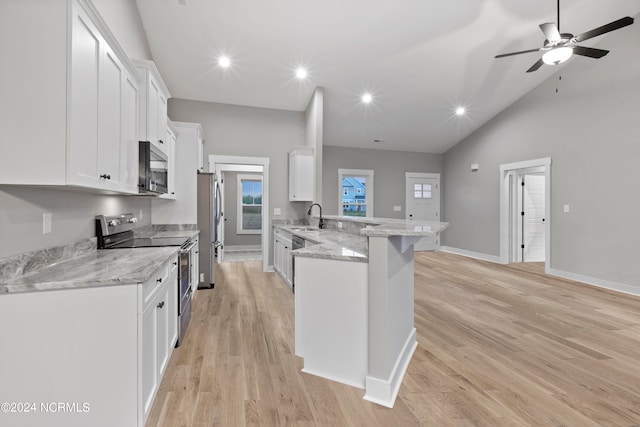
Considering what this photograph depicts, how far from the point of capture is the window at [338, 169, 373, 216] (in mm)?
7684

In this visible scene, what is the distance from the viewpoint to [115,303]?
57.8 inches

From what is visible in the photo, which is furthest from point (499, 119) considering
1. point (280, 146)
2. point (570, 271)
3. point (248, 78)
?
point (248, 78)

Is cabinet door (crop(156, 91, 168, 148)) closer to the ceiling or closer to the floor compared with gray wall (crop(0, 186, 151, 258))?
closer to the ceiling

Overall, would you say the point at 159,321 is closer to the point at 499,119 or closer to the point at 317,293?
the point at 317,293

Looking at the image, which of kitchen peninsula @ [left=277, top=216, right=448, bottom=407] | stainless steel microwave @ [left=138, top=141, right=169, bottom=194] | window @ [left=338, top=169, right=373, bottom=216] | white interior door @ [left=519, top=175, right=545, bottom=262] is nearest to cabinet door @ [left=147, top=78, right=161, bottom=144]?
stainless steel microwave @ [left=138, top=141, right=169, bottom=194]

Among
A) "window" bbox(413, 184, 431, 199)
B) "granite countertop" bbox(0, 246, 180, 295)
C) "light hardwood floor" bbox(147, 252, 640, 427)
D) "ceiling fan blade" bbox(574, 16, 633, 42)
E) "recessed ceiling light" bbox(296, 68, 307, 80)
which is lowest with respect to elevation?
"light hardwood floor" bbox(147, 252, 640, 427)

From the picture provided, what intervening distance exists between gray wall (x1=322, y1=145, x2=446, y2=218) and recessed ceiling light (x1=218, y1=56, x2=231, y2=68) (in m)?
3.38

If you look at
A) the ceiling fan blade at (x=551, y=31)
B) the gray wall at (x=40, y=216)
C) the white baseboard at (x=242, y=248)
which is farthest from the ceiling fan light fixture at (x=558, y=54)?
the white baseboard at (x=242, y=248)

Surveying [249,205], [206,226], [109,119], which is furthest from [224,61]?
[249,205]

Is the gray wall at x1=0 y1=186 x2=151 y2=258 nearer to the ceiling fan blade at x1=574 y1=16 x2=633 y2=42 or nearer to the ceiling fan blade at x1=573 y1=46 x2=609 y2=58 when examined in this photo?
the ceiling fan blade at x1=574 y1=16 x2=633 y2=42

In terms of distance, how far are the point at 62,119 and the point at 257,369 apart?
1.95m

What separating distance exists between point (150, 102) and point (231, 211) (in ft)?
18.7

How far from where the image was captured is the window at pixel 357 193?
7684mm

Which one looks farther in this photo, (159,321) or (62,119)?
(159,321)
